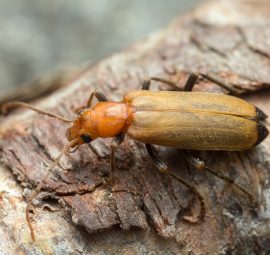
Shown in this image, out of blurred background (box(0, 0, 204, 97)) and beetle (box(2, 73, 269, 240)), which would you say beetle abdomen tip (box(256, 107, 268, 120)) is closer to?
beetle (box(2, 73, 269, 240))

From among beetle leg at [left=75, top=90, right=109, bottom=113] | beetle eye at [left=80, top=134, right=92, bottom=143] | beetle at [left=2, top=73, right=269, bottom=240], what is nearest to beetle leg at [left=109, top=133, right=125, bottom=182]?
beetle at [left=2, top=73, right=269, bottom=240]

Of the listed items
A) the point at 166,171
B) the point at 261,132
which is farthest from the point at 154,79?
the point at 261,132

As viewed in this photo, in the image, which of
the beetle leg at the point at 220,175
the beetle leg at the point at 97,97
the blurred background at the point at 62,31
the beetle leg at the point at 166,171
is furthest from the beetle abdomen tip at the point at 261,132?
the blurred background at the point at 62,31

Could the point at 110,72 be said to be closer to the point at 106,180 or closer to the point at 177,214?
the point at 106,180

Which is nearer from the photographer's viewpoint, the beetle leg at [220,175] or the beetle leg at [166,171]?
the beetle leg at [166,171]

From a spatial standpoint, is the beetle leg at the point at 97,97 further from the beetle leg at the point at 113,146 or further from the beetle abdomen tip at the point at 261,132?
the beetle abdomen tip at the point at 261,132

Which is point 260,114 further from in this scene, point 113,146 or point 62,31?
point 62,31
